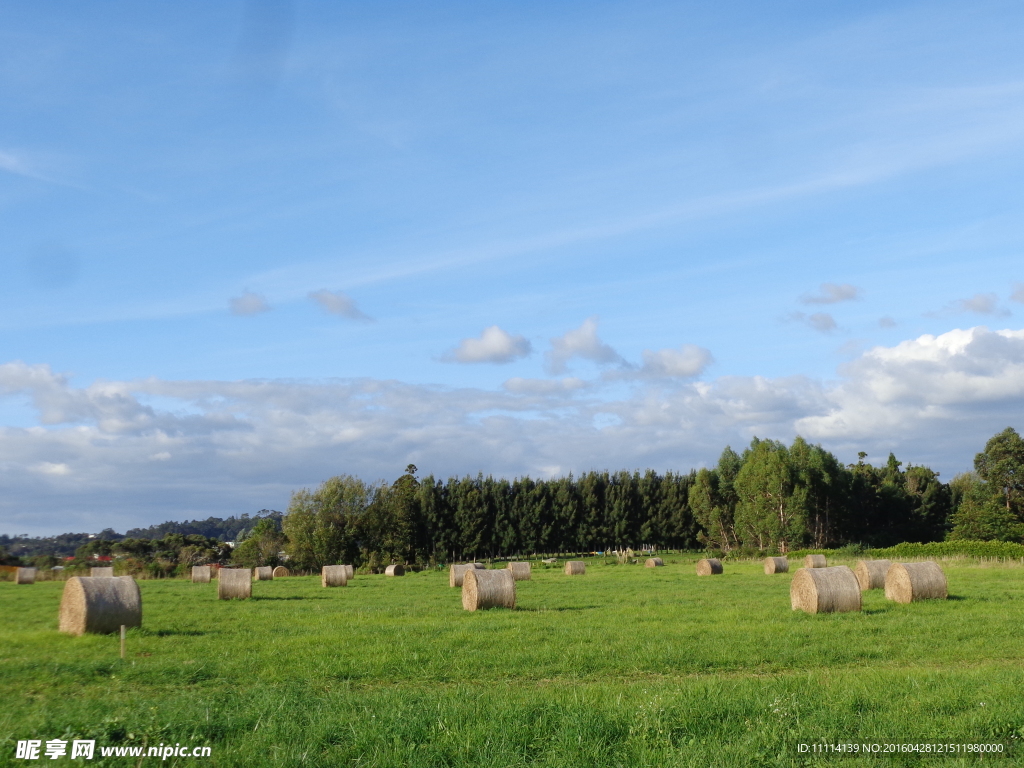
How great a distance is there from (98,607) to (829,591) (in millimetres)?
17312

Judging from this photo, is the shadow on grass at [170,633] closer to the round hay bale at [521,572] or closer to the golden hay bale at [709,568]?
the round hay bale at [521,572]

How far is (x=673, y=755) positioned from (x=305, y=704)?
4.33 metres

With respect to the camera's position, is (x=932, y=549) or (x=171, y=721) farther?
(x=932, y=549)

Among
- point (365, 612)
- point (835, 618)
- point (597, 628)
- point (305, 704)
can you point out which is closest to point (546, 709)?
point (305, 704)

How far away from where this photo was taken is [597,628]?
18203 mm

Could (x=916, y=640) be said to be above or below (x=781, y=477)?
below

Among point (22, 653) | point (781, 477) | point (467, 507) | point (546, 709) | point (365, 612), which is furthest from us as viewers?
point (467, 507)

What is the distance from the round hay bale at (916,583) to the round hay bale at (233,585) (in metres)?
22.0

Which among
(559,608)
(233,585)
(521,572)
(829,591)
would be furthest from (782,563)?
(233,585)

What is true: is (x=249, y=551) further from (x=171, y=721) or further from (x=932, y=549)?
(x=171, y=721)

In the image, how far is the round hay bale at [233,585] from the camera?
31.3m

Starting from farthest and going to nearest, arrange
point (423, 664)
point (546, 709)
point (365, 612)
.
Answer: point (365, 612) < point (423, 664) < point (546, 709)

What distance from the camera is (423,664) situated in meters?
13.5

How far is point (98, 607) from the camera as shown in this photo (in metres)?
19.0
